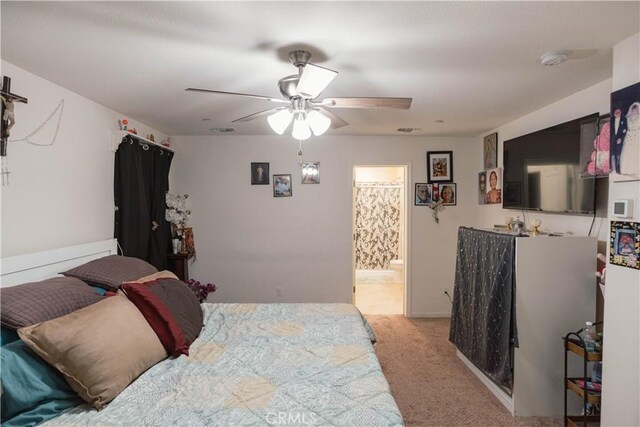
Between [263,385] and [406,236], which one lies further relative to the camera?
[406,236]

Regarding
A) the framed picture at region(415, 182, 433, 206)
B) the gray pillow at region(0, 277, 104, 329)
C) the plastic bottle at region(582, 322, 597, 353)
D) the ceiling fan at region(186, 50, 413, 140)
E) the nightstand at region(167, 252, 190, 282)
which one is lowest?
the plastic bottle at region(582, 322, 597, 353)

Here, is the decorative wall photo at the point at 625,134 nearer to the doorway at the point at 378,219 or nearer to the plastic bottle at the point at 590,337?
the plastic bottle at the point at 590,337

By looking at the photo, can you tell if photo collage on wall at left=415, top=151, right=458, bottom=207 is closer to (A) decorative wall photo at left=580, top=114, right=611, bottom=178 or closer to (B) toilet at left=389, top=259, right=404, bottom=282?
(B) toilet at left=389, top=259, right=404, bottom=282

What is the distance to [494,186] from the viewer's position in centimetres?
380

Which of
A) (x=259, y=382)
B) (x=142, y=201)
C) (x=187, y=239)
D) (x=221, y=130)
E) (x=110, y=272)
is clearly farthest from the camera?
(x=187, y=239)

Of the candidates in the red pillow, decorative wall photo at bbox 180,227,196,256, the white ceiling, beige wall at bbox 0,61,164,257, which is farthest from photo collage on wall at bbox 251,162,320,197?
the red pillow

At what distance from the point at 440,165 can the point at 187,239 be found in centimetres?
340

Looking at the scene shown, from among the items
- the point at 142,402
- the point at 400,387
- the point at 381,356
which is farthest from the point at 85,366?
the point at 381,356

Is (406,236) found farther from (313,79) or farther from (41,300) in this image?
(41,300)

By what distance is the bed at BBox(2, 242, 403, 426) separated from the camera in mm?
Result: 1314

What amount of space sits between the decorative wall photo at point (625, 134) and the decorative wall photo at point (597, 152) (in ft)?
0.97

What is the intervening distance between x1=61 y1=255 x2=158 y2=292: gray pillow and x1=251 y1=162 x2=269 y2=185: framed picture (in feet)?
6.56

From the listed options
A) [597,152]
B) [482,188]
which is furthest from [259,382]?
[482,188]

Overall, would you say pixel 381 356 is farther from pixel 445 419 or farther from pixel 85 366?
pixel 85 366
